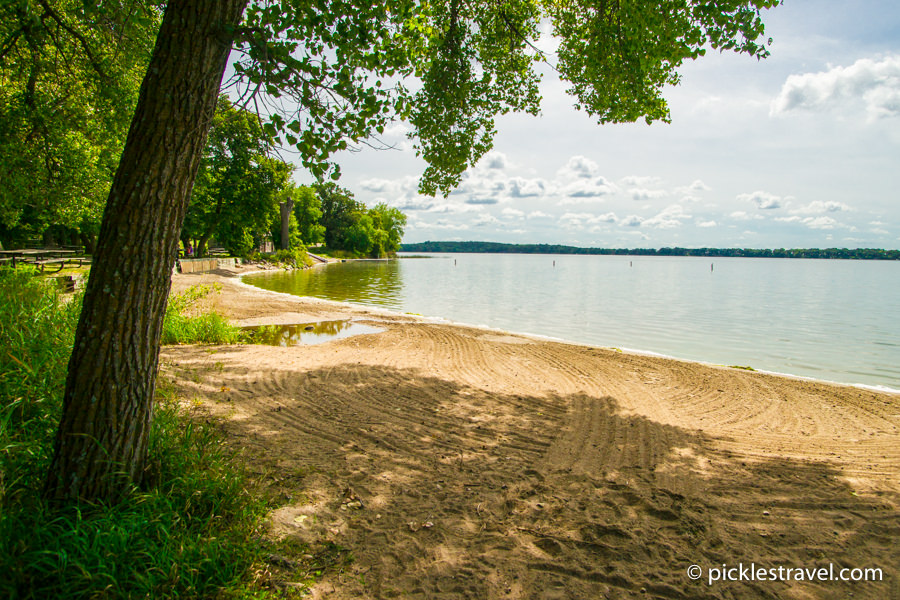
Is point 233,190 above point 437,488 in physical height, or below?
above

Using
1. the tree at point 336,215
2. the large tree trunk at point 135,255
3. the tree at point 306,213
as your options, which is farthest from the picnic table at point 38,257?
the tree at point 336,215

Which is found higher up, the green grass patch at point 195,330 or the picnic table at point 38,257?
the picnic table at point 38,257

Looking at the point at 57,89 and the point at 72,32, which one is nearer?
the point at 72,32

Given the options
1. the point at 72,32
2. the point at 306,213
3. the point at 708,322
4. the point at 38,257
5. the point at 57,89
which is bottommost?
the point at 708,322

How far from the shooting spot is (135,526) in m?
2.63

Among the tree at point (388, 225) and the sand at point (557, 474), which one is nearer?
the sand at point (557, 474)

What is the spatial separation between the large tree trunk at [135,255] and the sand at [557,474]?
128 cm

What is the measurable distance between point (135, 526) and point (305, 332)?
1089cm

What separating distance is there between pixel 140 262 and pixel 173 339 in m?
8.06

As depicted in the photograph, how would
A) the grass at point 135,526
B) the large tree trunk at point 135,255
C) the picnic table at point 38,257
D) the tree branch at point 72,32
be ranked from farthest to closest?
the picnic table at point 38,257 < the tree branch at point 72,32 < the large tree trunk at point 135,255 < the grass at point 135,526

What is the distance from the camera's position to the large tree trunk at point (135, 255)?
2.69 m

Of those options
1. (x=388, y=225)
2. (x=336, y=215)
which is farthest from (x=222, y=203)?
(x=388, y=225)

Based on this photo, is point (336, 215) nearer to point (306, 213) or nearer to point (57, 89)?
point (306, 213)

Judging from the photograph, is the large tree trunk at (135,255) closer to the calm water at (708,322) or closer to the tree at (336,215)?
the calm water at (708,322)
